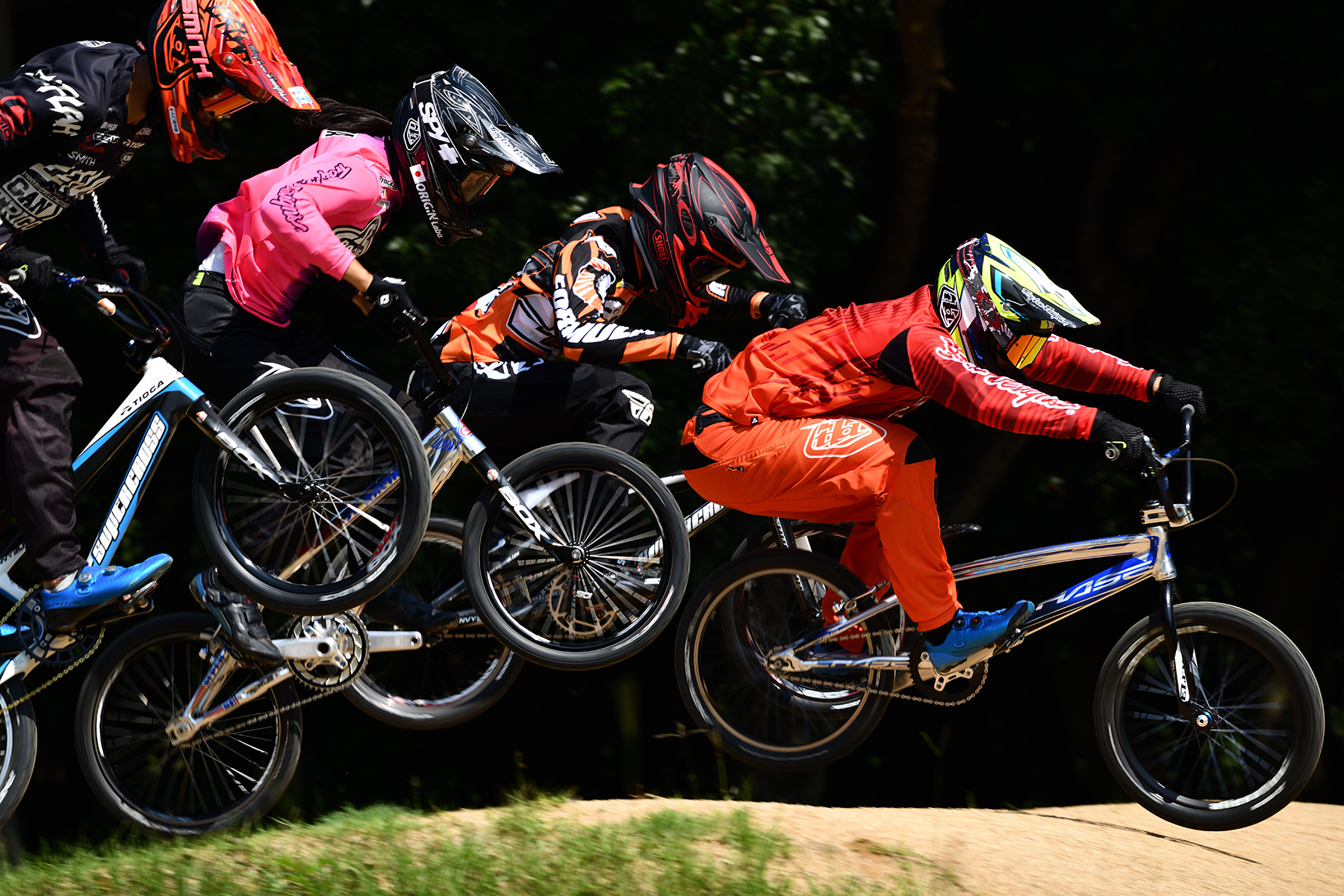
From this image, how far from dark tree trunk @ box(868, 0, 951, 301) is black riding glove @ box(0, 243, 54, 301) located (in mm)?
4666

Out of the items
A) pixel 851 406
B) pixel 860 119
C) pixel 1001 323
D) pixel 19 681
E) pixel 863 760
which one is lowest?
pixel 863 760

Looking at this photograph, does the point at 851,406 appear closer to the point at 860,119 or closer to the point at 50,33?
the point at 860,119

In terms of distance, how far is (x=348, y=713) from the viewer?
28.2 feet

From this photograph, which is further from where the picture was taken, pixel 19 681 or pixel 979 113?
pixel 979 113

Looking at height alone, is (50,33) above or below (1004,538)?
above

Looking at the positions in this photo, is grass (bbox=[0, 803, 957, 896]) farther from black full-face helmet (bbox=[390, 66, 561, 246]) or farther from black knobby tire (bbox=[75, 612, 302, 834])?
black full-face helmet (bbox=[390, 66, 561, 246])

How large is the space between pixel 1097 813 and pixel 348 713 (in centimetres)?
545

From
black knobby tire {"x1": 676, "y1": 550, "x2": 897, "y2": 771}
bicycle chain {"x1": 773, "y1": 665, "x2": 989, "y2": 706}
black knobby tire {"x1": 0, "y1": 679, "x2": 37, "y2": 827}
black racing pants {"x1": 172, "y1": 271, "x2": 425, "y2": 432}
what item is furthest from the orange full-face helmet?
bicycle chain {"x1": 773, "y1": 665, "x2": 989, "y2": 706}

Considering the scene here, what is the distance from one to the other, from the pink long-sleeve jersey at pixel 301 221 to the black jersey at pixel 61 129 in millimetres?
405

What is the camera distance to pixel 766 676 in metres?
4.59

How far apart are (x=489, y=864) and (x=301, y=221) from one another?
211cm

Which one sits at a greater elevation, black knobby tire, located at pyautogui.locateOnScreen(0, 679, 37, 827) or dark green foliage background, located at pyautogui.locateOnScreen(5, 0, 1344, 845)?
dark green foliage background, located at pyautogui.locateOnScreen(5, 0, 1344, 845)

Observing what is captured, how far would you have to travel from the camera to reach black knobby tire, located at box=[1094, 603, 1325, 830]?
13.5ft

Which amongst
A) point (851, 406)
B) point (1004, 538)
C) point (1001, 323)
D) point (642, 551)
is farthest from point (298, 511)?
point (1004, 538)
